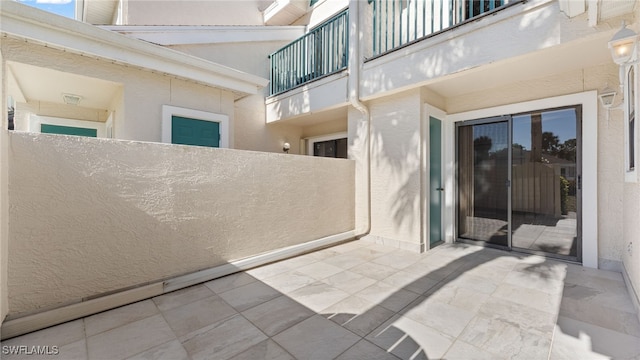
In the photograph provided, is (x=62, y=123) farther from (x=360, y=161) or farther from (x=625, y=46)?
(x=625, y=46)

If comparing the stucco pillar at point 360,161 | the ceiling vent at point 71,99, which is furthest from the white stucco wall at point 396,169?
the ceiling vent at point 71,99

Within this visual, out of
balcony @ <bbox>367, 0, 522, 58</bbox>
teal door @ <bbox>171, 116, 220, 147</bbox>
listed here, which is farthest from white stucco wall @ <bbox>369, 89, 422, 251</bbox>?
teal door @ <bbox>171, 116, 220, 147</bbox>

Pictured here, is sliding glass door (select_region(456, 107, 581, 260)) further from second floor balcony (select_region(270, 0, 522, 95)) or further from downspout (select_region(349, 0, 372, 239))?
downspout (select_region(349, 0, 372, 239))

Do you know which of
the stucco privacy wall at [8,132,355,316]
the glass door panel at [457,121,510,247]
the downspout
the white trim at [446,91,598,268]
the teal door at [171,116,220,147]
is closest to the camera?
the stucco privacy wall at [8,132,355,316]

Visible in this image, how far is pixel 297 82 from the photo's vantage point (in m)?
6.66

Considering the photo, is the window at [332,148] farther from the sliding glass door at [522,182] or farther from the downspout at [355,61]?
the sliding glass door at [522,182]

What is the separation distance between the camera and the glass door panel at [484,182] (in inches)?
187

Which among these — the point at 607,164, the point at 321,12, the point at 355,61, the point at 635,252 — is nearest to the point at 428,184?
the point at 607,164

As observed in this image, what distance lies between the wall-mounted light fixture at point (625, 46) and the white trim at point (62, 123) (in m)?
8.31

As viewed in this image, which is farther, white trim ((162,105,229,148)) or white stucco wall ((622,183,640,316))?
white trim ((162,105,229,148))

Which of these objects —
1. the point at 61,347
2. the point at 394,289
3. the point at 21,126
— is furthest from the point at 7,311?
the point at 21,126

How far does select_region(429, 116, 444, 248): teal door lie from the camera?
16.4ft

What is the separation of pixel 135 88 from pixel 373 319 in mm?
5081

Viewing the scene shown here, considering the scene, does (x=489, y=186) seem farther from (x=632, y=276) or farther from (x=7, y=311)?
(x=7, y=311)
